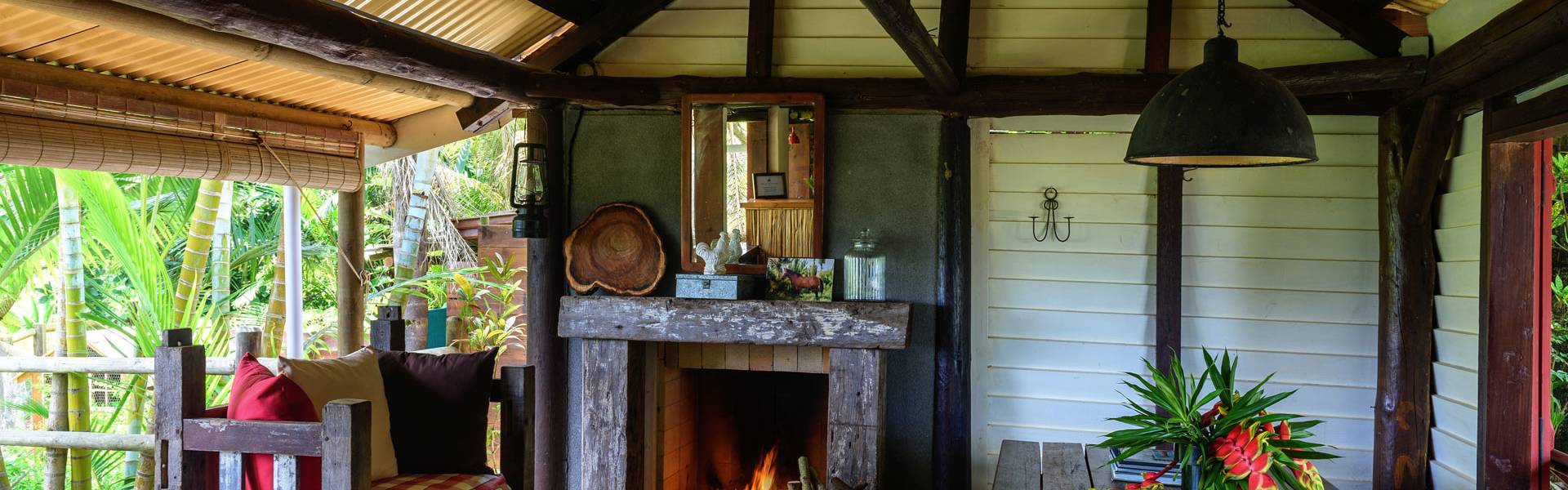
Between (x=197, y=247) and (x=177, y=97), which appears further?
(x=197, y=247)

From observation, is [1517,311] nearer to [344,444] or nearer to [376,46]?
[344,444]

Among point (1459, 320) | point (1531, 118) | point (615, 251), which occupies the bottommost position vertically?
point (1459, 320)

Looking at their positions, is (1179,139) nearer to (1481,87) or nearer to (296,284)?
(1481,87)

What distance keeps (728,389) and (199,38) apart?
2.74 m

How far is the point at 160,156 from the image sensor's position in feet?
12.8

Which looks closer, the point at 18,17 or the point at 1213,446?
the point at 1213,446

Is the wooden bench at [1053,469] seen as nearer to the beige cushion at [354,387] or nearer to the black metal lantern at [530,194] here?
the beige cushion at [354,387]

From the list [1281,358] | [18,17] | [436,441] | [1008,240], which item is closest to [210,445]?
[436,441]

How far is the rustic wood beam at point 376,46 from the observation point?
2594mm

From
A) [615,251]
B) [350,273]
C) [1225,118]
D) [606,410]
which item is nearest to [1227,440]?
[1225,118]

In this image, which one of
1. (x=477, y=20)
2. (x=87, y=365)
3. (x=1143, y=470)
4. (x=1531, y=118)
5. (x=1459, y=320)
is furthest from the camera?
(x=87, y=365)

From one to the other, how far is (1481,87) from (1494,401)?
3.42ft

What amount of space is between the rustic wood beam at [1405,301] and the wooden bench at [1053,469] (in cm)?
115

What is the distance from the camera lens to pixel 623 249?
14.8 ft
